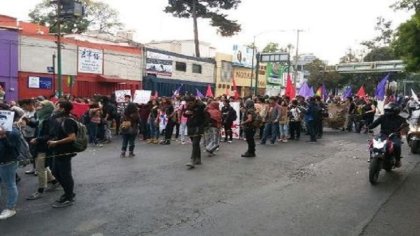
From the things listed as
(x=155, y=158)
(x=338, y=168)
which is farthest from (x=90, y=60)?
(x=338, y=168)

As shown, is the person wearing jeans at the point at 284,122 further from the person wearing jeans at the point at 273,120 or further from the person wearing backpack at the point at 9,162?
the person wearing backpack at the point at 9,162

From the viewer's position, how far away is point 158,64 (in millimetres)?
37469

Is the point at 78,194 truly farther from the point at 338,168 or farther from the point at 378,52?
the point at 378,52

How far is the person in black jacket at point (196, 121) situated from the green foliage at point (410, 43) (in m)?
8.05

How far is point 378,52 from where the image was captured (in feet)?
220

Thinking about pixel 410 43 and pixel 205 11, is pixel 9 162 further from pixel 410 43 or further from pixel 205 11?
pixel 205 11

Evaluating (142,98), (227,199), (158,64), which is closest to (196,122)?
(227,199)

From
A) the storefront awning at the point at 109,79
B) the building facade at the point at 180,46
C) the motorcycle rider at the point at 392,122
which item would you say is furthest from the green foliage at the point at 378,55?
the motorcycle rider at the point at 392,122

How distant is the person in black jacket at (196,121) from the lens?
441 inches

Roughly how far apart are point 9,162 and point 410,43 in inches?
544

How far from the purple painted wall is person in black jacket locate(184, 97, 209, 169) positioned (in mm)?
18164

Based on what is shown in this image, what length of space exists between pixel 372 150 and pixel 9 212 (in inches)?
258

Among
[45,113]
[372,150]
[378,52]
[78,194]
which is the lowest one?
[78,194]

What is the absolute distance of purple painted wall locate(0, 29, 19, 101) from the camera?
26.3 m
